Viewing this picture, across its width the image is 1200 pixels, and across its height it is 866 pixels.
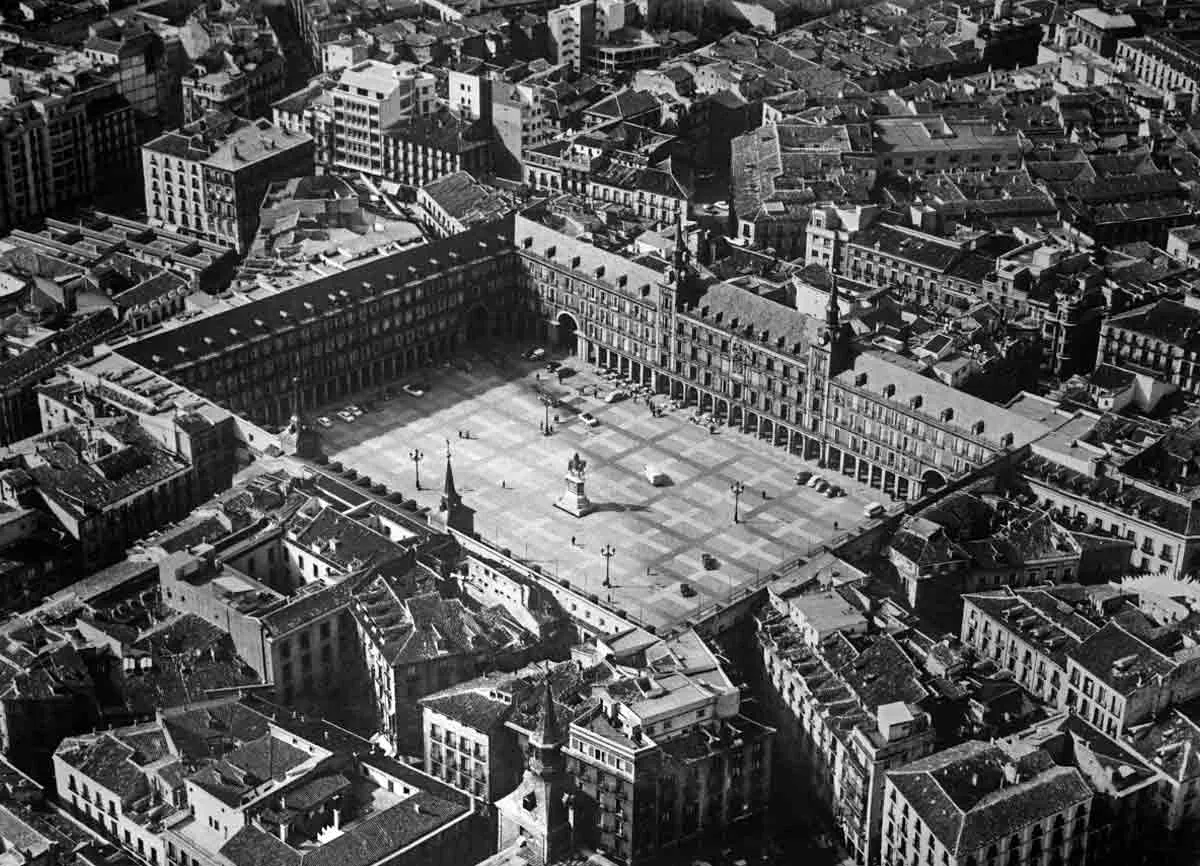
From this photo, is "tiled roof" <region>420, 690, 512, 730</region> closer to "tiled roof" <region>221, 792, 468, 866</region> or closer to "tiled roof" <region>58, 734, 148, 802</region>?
"tiled roof" <region>221, 792, 468, 866</region>

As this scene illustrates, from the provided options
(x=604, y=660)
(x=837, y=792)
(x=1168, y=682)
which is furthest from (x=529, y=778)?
(x=1168, y=682)

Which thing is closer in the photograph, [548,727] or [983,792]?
[983,792]

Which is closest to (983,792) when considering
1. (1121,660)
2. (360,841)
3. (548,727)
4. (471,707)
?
(1121,660)

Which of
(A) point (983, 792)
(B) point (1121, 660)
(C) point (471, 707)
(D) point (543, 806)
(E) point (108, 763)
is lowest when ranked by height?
(E) point (108, 763)

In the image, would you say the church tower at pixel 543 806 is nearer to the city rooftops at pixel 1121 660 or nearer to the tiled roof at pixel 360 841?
the tiled roof at pixel 360 841

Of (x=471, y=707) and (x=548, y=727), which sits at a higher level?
(x=548, y=727)

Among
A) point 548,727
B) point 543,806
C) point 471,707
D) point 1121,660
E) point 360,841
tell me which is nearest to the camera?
point 360,841

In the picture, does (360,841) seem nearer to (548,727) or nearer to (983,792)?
(548,727)

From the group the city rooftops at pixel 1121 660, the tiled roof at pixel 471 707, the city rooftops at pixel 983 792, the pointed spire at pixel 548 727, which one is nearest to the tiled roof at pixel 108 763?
the tiled roof at pixel 471 707
